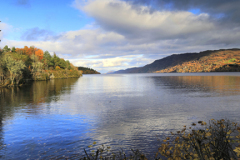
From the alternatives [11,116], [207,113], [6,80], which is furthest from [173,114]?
[6,80]

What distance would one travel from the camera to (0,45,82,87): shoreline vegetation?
231 feet

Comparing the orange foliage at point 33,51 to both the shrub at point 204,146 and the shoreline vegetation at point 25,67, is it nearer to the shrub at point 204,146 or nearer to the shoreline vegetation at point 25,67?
the shoreline vegetation at point 25,67

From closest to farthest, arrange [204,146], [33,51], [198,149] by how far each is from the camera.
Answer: [204,146] → [198,149] → [33,51]

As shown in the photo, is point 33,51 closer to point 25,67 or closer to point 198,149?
point 25,67

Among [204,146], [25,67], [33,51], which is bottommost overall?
[204,146]

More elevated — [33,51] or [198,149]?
[33,51]

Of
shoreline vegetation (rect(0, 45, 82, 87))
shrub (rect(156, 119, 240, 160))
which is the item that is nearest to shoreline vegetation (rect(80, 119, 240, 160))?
shrub (rect(156, 119, 240, 160))

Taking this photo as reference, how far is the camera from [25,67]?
91500 millimetres

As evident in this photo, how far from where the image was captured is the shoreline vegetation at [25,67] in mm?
70500

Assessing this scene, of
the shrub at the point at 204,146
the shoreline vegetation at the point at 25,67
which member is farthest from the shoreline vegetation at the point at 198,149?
the shoreline vegetation at the point at 25,67

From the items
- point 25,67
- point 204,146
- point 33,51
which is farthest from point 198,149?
point 33,51

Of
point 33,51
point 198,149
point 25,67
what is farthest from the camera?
point 33,51

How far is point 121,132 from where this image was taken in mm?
17203

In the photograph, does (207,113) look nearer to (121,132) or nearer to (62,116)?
(121,132)
